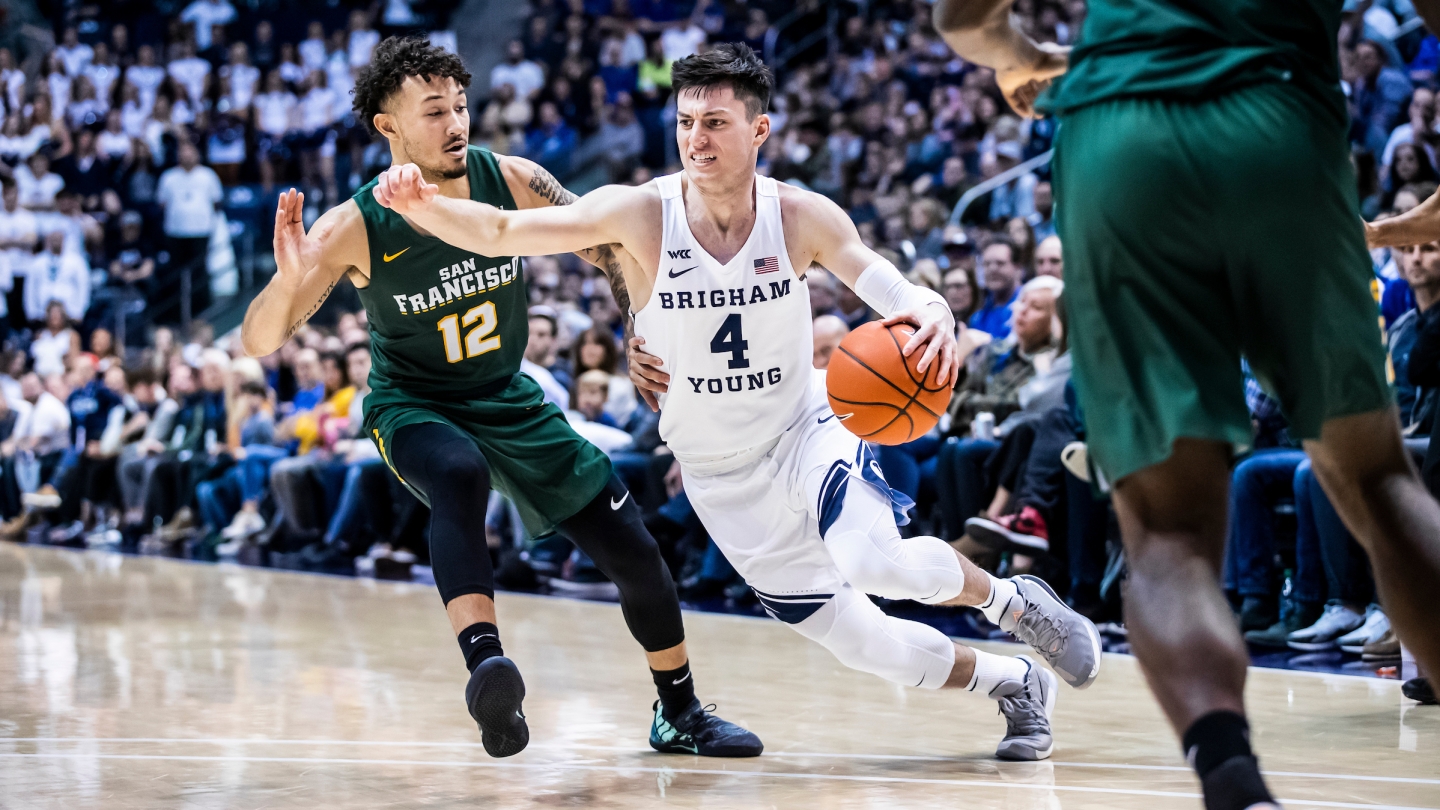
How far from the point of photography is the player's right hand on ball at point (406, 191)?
3334 mm

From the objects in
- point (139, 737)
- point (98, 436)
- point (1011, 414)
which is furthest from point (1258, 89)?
point (98, 436)

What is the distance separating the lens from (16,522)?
13938 mm

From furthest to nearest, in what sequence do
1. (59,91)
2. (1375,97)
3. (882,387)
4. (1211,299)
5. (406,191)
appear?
(59,91) → (1375,97) → (882,387) → (406,191) → (1211,299)

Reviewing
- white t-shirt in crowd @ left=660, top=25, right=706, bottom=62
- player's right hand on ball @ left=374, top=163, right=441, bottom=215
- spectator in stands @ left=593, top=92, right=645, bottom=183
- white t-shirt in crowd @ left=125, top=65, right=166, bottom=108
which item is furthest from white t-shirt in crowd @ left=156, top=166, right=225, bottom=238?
player's right hand on ball @ left=374, top=163, right=441, bottom=215

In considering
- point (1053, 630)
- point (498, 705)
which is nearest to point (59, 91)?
point (498, 705)

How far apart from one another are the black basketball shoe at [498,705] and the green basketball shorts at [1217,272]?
1899 mm

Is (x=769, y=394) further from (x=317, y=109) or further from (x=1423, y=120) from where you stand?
(x=317, y=109)

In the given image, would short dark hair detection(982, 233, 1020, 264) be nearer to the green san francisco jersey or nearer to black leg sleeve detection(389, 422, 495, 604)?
the green san francisco jersey

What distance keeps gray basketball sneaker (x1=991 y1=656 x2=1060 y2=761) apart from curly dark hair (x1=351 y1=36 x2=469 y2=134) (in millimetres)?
2375

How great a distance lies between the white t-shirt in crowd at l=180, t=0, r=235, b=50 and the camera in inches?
803

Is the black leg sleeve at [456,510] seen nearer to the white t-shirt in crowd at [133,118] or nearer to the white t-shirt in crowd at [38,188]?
the white t-shirt in crowd at [38,188]

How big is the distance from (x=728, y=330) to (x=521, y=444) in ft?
2.42

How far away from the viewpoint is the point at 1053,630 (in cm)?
391

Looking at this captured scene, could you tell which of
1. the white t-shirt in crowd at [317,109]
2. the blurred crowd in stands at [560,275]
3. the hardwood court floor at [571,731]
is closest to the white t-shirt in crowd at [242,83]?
the blurred crowd in stands at [560,275]
